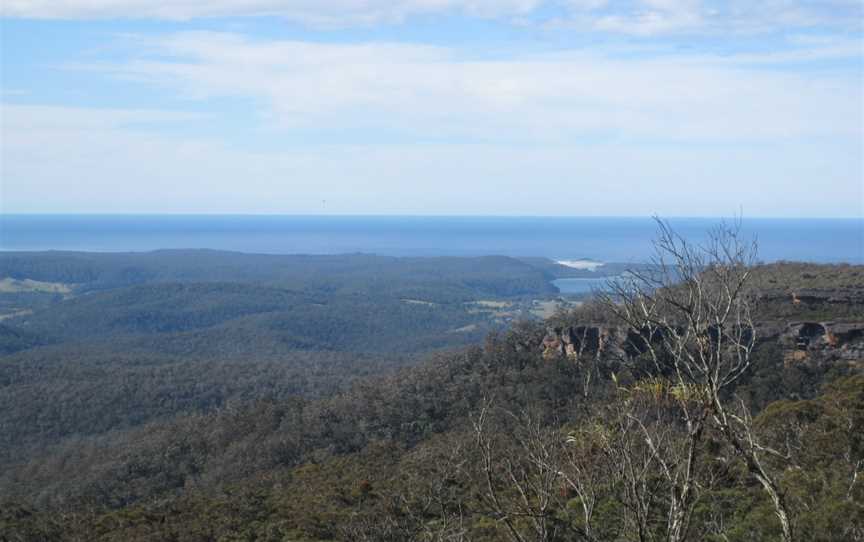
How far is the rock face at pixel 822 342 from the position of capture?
26625 mm

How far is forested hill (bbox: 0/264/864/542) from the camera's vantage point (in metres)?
8.84

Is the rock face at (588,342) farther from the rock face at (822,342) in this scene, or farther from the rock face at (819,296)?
the rock face at (819,296)

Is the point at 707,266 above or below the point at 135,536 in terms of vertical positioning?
above

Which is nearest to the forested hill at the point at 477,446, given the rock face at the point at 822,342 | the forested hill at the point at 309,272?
the rock face at the point at 822,342

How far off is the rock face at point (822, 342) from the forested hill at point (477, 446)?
0.18ft

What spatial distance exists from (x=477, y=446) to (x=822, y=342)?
19.1 meters

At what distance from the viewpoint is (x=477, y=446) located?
12242 mm

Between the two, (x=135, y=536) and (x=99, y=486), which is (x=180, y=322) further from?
(x=135, y=536)

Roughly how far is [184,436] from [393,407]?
27.2 feet

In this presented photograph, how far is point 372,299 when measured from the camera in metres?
102

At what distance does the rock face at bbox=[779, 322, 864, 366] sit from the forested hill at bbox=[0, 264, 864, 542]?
0.06m

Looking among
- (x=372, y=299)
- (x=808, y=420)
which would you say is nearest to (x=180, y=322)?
(x=372, y=299)

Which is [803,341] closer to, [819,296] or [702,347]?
[819,296]

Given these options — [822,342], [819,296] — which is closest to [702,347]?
[822,342]
